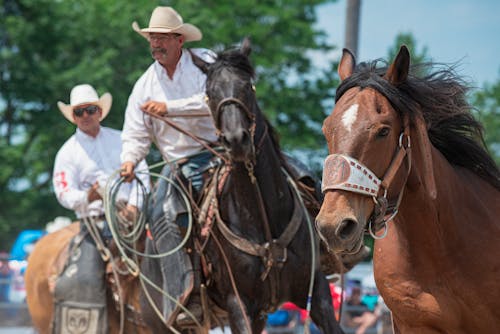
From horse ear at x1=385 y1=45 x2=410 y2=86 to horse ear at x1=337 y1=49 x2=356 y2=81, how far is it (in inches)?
10.5

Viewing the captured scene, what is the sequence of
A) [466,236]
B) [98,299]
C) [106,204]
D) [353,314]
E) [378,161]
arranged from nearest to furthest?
[378,161] < [466,236] < [106,204] < [98,299] < [353,314]

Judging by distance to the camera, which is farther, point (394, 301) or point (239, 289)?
point (239, 289)

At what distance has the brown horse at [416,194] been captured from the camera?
4.29m

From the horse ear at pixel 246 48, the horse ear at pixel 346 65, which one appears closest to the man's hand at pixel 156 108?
the horse ear at pixel 246 48

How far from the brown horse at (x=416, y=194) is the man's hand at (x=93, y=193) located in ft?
12.4

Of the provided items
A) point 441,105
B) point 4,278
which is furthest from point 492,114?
point 441,105

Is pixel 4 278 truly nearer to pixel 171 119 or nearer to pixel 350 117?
pixel 171 119

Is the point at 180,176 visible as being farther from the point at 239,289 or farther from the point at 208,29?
the point at 208,29

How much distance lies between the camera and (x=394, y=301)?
491cm

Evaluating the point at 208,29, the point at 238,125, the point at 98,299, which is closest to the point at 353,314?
the point at 98,299

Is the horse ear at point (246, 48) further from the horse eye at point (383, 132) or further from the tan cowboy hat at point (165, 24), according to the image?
the horse eye at point (383, 132)

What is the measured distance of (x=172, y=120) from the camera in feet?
23.8

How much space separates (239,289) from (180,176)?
44.5 inches

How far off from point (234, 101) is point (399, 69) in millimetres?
2039
